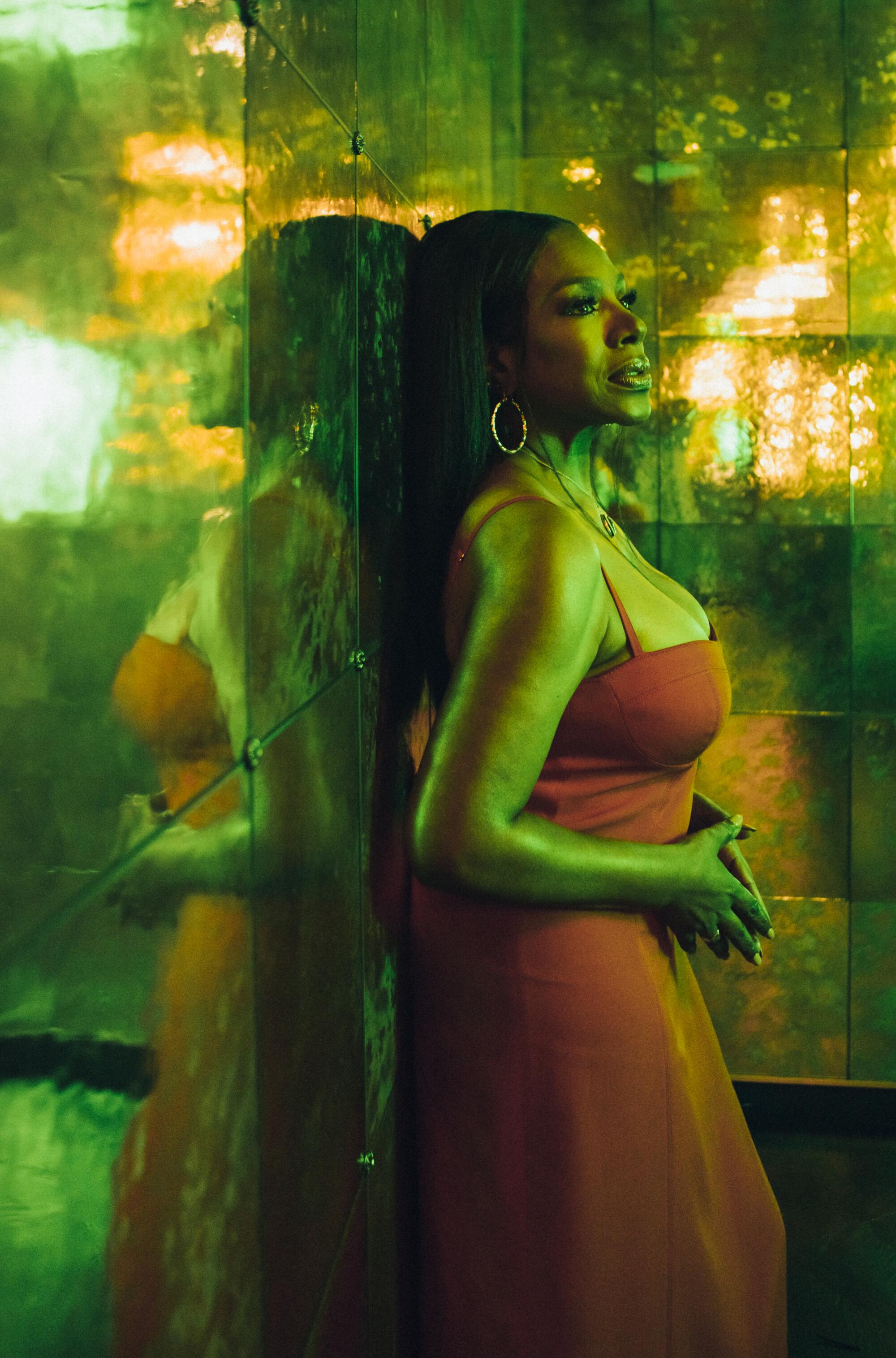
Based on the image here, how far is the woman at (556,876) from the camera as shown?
43.9 inches

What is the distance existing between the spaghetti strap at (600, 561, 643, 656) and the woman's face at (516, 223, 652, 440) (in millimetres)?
283

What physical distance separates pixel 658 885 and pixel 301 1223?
50cm

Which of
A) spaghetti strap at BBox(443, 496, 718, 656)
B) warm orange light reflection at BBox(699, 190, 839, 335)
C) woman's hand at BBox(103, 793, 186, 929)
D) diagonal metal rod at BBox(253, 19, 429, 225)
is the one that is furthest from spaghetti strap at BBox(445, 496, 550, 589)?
warm orange light reflection at BBox(699, 190, 839, 335)

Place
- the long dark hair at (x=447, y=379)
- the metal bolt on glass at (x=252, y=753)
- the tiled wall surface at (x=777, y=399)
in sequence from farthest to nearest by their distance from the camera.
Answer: the tiled wall surface at (x=777, y=399) → the long dark hair at (x=447, y=379) → the metal bolt on glass at (x=252, y=753)

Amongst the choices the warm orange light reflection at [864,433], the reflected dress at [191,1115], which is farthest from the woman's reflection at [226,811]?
the warm orange light reflection at [864,433]

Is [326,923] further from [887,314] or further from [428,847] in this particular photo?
[887,314]

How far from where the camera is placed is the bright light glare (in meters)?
0.46

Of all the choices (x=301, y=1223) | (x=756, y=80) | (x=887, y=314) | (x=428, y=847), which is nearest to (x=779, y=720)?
(x=887, y=314)

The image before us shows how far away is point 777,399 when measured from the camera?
8.98ft

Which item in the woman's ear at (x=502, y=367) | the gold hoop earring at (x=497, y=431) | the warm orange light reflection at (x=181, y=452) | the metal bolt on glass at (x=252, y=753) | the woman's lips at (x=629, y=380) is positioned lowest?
the metal bolt on glass at (x=252, y=753)

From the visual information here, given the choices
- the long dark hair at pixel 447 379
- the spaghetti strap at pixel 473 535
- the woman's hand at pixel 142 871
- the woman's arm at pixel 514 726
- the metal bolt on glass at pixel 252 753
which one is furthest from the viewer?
the long dark hair at pixel 447 379

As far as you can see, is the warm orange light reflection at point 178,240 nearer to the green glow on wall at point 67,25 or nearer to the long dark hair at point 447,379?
the green glow on wall at point 67,25

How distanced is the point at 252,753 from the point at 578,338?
0.82m

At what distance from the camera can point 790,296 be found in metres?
2.72
